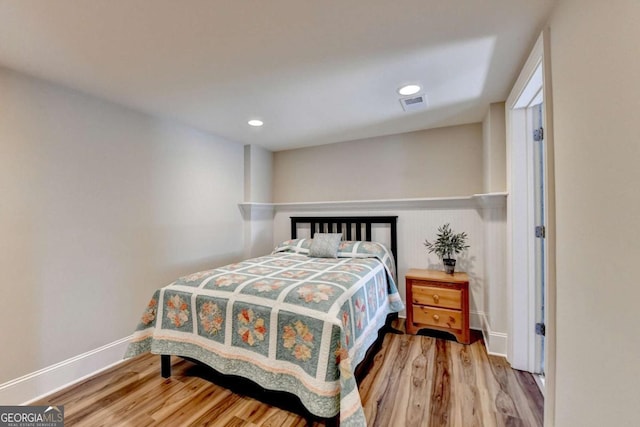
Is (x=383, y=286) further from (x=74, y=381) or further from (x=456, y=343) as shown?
(x=74, y=381)

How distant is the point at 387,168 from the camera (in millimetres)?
3430

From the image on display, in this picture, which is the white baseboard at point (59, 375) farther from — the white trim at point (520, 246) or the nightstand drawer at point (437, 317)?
the white trim at point (520, 246)

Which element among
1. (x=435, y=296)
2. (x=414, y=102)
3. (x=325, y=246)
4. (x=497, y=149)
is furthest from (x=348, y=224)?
(x=497, y=149)

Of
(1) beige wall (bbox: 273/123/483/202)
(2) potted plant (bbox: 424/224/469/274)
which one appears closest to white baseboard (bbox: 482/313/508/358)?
(2) potted plant (bbox: 424/224/469/274)

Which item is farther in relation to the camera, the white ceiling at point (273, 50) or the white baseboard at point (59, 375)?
the white baseboard at point (59, 375)

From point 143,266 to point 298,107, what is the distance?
6.77 ft

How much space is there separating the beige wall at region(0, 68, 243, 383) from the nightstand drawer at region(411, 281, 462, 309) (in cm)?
241

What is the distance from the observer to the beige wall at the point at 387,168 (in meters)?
3.05

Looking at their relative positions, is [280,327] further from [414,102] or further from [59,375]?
[414,102]

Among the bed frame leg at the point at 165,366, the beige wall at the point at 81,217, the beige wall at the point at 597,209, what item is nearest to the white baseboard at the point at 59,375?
the beige wall at the point at 81,217

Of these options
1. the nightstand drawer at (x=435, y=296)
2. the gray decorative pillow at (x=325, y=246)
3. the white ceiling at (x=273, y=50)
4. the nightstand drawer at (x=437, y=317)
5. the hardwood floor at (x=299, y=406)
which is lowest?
the hardwood floor at (x=299, y=406)

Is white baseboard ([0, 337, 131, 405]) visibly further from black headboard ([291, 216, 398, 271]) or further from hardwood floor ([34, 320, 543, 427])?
black headboard ([291, 216, 398, 271])

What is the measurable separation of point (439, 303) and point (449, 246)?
0.61 metres

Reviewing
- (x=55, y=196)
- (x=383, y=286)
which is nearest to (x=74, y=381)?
(x=55, y=196)
